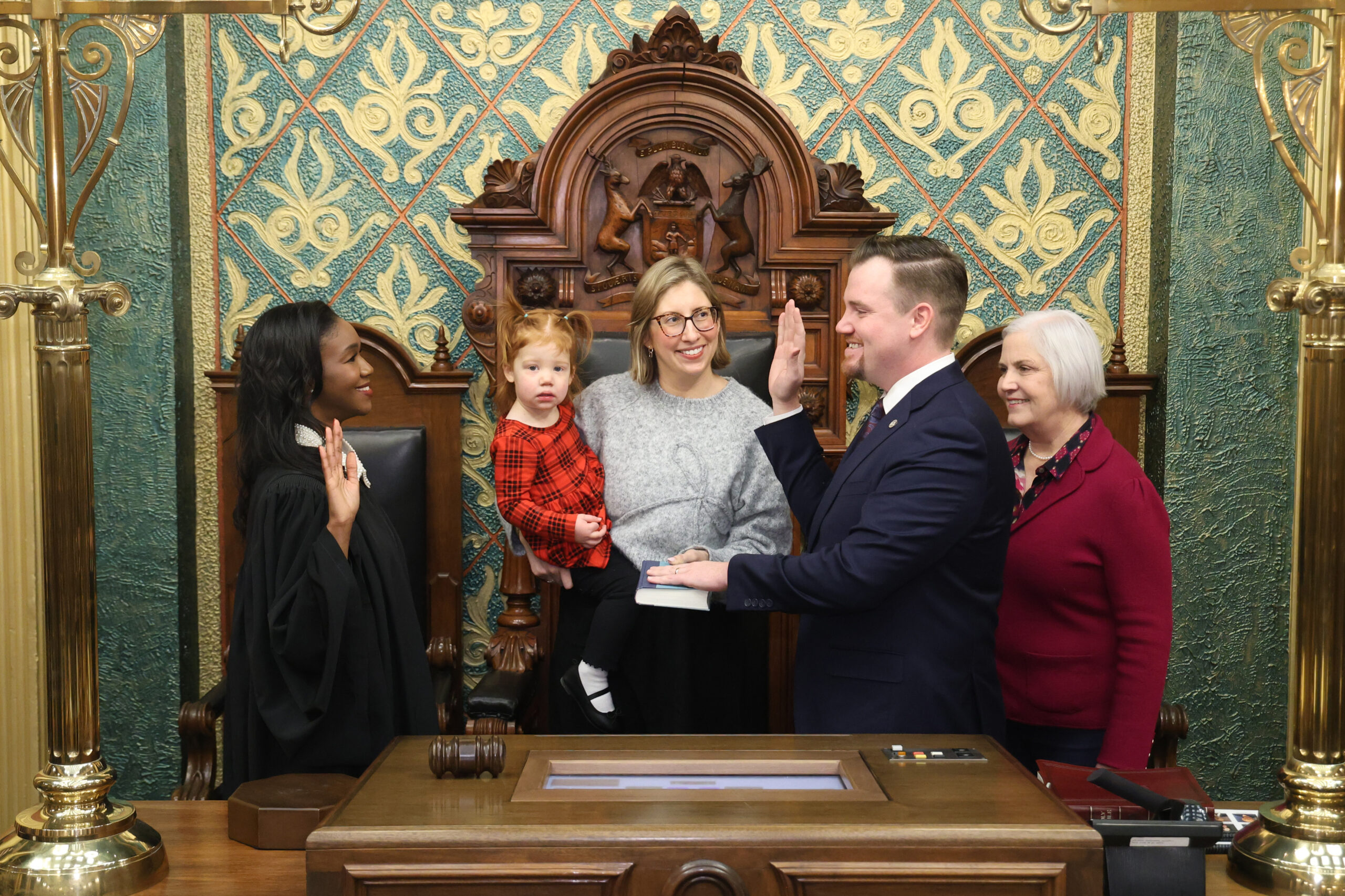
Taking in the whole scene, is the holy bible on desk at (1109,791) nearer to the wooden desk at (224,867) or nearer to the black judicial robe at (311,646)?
the wooden desk at (224,867)

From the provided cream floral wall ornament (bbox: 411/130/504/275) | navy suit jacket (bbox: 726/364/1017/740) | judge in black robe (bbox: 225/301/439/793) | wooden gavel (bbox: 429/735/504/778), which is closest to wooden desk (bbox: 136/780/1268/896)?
wooden gavel (bbox: 429/735/504/778)

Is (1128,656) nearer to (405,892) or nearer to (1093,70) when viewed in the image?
(405,892)

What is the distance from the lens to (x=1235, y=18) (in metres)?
2.05

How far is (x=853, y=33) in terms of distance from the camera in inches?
147

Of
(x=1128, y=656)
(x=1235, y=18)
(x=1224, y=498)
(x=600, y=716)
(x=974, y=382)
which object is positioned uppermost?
(x=1235, y=18)

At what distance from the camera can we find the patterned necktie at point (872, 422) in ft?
8.49

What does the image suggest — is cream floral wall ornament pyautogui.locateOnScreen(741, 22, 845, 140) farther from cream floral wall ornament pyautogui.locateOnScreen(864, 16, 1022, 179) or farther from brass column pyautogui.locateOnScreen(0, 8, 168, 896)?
brass column pyautogui.locateOnScreen(0, 8, 168, 896)

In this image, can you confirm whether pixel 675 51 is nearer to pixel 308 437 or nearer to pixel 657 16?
pixel 657 16

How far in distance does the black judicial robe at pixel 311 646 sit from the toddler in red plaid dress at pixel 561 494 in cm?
53

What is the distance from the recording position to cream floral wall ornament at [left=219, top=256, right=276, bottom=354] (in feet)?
12.3

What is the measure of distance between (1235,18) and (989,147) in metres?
1.74

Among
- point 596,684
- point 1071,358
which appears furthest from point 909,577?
point 596,684

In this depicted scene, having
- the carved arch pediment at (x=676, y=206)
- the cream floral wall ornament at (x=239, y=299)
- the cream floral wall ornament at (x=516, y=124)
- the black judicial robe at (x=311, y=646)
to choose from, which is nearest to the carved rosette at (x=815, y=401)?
the carved arch pediment at (x=676, y=206)

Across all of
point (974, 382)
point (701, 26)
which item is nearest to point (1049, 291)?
point (974, 382)
